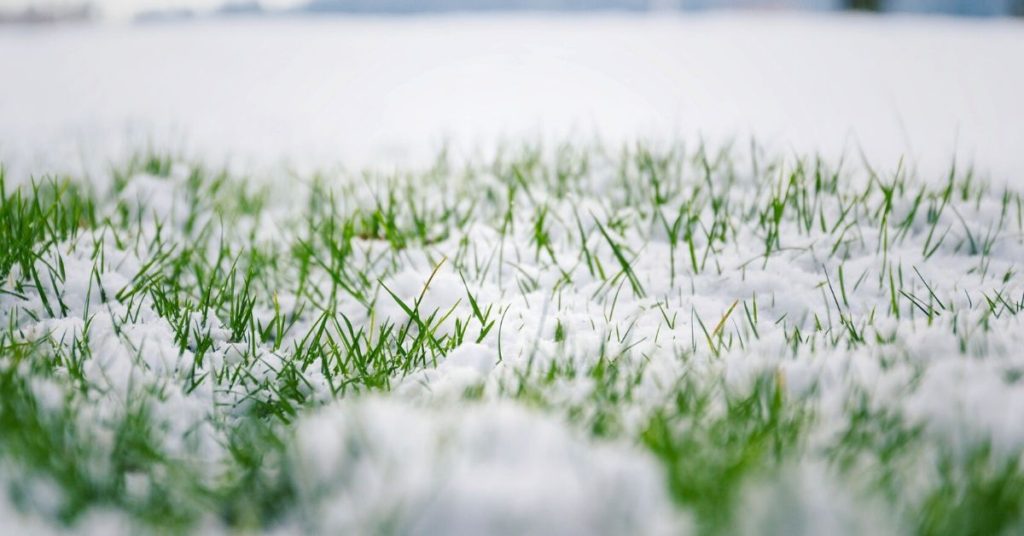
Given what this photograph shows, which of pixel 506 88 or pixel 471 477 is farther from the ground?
pixel 471 477

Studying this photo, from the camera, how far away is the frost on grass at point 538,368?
0.89 meters

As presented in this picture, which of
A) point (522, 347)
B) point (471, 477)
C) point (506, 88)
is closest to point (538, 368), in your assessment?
point (522, 347)

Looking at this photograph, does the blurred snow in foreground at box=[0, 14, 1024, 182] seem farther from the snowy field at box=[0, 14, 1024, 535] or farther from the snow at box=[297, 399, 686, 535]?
the snow at box=[297, 399, 686, 535]

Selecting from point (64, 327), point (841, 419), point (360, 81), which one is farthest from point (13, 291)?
point (360, 81)

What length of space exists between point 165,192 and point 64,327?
1186mm

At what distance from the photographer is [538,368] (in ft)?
4.48

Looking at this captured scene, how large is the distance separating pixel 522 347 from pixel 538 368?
0.24 m

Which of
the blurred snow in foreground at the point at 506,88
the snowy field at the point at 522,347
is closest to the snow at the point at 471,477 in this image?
the snowy field at the point at 522,347

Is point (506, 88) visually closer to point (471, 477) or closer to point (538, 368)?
point (538, 368)

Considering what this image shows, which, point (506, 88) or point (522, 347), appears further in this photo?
point (506, 88)

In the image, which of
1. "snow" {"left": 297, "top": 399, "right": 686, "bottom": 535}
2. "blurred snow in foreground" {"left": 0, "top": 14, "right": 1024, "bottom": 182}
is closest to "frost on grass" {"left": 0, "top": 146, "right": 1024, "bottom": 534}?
"snow" {"left": 297, "top": 399, "right": 686, "bottom": 535}

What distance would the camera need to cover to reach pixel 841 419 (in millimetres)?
1155

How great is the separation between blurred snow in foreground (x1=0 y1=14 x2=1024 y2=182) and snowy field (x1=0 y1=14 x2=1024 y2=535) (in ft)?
1.17

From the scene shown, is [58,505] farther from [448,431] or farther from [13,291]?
[13,291]
